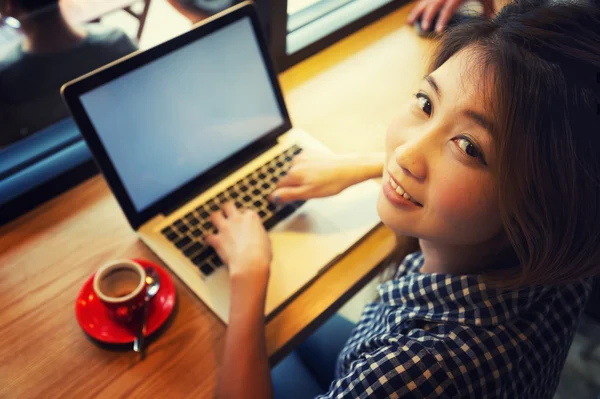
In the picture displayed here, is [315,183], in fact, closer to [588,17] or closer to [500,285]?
Result: [500,285]

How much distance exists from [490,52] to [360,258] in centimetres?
39

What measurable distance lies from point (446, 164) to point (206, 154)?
0.43 metres

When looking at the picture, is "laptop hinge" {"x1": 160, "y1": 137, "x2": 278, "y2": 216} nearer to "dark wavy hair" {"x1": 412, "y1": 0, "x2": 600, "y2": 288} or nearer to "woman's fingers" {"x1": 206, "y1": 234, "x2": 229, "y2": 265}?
"woman's fingers" {"x1": 206, "y1": 234, "x2": 229, "y2": 265}

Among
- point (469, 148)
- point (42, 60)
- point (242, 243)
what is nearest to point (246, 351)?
point (242, 243)

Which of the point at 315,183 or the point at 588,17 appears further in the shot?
the point at 315,183

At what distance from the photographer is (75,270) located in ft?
2.48

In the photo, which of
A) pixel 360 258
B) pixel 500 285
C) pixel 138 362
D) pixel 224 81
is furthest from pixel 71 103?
pixel 500 285

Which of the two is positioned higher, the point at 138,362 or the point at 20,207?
the point at 20,207

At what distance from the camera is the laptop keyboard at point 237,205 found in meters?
0.76

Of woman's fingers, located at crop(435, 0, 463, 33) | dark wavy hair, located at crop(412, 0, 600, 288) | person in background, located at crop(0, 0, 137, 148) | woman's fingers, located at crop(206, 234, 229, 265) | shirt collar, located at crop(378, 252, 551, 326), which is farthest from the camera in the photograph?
woman's fingers, located at crop(435, 0, 463, 33)

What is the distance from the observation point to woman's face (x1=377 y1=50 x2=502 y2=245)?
0.56m

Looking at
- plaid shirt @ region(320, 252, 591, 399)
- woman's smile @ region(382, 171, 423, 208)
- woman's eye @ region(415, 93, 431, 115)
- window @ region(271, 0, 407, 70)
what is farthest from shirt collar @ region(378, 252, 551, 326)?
window @ region(271, 0, 407, 70)

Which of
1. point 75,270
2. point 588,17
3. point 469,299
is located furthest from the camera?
point 75,270

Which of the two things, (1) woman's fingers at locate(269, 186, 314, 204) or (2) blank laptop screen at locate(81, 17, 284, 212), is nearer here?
(2) blank laptop screen at locate(81, 17, 284, 212)
